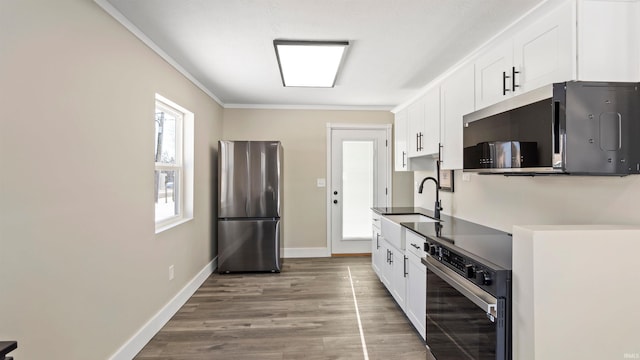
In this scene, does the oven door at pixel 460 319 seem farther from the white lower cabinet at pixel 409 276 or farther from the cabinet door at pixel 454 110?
the cabinet door at pixel 454 110

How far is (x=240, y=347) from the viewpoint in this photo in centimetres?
237

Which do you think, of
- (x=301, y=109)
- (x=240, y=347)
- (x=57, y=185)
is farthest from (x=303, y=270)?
(x=57, y=185)

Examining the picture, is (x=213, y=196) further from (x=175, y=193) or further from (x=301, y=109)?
(x=301, y=109)

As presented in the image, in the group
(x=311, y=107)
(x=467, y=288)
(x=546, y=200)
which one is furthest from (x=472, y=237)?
(x=311, y=107)

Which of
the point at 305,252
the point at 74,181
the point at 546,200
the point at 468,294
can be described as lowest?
the point at 305,252

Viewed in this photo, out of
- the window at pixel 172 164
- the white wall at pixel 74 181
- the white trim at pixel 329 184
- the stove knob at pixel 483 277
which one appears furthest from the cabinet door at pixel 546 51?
the white trim at pixel 329 184

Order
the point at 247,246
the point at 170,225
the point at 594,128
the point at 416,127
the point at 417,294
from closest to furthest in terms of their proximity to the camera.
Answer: the point at 594,128, the point at 417,294, the point at 170,225, the point at 416,127, the point at 247,246

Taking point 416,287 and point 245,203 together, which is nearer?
point 416,287

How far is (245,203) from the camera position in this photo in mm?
4078

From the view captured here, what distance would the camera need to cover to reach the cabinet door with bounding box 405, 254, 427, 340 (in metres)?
2.30

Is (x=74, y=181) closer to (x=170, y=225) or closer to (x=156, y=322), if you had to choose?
(x=170, y=225)

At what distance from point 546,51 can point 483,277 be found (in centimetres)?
128

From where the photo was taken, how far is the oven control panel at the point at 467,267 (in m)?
1.44

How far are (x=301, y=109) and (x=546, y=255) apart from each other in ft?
13.1
